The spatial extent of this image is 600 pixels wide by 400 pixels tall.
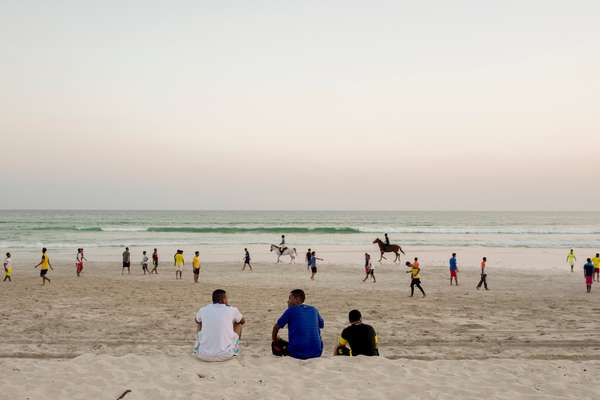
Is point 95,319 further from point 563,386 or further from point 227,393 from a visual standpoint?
point 563,386

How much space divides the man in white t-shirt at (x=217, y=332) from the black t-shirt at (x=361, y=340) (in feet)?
5.94

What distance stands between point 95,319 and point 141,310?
1537 millimetres

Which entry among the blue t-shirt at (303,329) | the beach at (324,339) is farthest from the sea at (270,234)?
the blue t-shirt at (303,329)

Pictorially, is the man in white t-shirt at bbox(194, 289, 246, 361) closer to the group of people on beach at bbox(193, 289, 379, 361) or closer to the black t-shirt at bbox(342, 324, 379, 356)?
the group of people on beach at bbox(193, 289, 379, 361)

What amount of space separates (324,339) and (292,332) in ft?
10.1

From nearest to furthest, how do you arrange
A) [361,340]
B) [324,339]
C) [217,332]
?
[217,332] → [361,340] → [324,339]

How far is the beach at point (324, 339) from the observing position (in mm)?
→ 6543

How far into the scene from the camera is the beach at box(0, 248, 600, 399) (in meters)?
6.54

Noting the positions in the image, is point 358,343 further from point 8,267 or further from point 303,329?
point 8,267

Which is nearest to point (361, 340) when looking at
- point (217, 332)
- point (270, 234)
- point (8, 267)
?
point (217, 332)

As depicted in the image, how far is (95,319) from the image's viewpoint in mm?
12484

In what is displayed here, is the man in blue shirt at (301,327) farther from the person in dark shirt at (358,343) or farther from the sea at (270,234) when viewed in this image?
the sea at (270,234)

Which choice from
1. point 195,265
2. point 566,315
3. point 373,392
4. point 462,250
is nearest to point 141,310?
point 195,265

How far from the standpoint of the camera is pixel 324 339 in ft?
34.7
